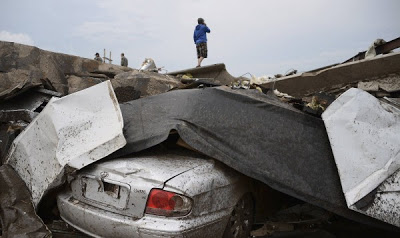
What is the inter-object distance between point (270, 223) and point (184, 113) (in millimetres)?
1611

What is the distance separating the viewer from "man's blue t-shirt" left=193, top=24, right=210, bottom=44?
991 centimetres

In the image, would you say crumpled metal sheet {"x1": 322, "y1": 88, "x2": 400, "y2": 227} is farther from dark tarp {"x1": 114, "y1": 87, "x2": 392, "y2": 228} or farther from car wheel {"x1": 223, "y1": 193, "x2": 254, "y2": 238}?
car wheel {"x1": 223, "y1": 193, "x2": 254, "y2": 238}

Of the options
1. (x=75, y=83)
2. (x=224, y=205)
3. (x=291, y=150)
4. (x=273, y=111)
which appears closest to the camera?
(x=224, y=205)

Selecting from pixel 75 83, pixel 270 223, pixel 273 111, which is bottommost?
pixel 270 223

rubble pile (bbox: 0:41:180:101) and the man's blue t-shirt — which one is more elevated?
the man's blue t-shirt

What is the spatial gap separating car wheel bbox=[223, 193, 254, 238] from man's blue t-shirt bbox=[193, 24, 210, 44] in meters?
7.60

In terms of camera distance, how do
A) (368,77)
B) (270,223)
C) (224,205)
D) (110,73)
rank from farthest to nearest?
(110,73)
(368,77)
(270,223)
(224,205)

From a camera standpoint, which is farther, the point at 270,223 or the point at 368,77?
the point at 368,77

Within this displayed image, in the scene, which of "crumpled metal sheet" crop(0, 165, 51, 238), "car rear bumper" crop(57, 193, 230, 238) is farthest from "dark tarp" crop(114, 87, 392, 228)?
"crumpled metal sheet" crop(0, 165, 51, 238)

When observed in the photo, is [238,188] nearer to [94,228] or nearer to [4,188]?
[94,228]

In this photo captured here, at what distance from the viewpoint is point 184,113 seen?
121 inches

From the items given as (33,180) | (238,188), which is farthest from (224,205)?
(33,180)

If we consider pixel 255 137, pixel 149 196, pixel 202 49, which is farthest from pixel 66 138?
pixel 202 49

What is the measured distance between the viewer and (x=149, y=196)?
247 cm
